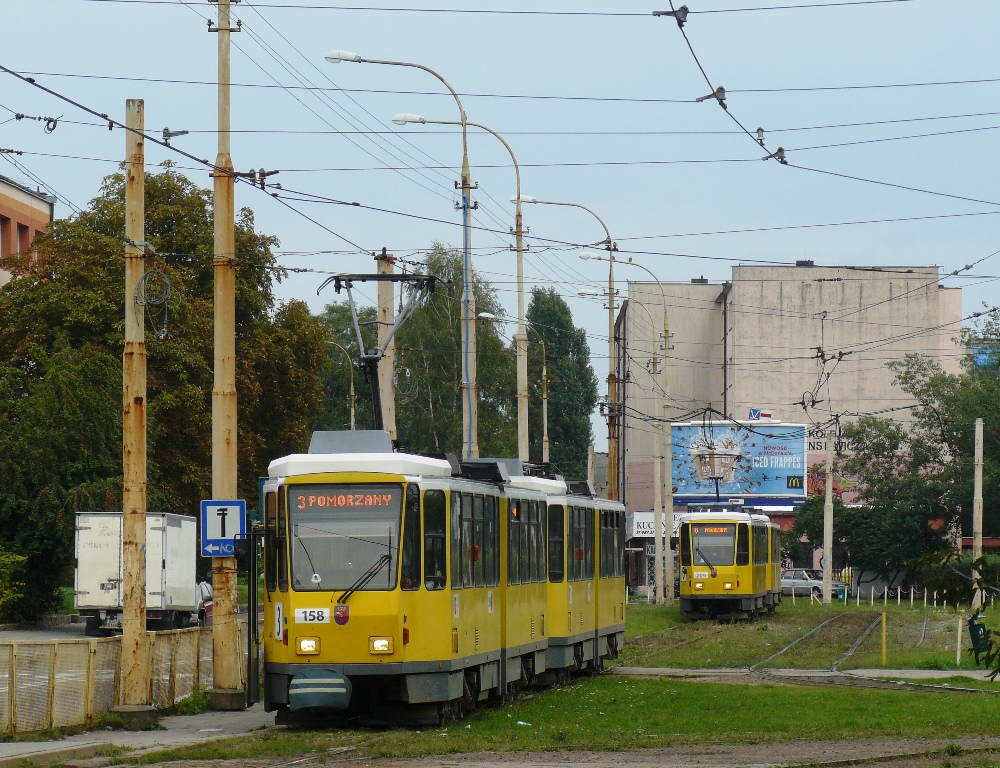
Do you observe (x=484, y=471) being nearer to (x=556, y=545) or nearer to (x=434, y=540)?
(x=434, y=540)

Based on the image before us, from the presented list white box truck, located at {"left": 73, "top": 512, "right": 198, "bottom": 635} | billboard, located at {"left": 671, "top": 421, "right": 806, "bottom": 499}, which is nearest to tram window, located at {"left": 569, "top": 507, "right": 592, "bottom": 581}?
white box truck, located at {"left": 73, "top": 512, "right": 198, "bottom": 635}

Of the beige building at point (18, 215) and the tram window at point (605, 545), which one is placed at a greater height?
the beige building at point (18, 215)

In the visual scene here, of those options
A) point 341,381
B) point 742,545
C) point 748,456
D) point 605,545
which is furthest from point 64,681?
point 341,381

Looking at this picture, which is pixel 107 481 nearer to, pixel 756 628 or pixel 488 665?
pixel 756 628

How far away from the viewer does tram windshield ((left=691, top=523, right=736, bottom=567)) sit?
1791 inches

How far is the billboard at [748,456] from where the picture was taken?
3051 inches

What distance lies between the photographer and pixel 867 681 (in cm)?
2645

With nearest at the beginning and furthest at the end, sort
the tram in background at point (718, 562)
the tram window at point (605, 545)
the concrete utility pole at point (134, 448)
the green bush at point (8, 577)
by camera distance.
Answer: the concrete utility pole at point (134, 448) < the tram window at point (605, 545) < the green bush at point (8, 577) < the tram in background at point (718, 562)

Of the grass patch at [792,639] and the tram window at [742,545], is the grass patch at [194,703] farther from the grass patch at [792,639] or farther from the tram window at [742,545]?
the tram window at [742,545]

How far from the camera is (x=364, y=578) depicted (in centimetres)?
1706

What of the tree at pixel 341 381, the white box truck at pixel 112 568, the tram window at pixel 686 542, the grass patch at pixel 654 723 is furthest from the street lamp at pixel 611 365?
the tree at pixel 341 381

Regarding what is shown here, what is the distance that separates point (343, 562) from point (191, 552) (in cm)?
2411

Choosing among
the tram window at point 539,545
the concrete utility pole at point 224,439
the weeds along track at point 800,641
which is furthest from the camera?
the weeds along track at point 800,641

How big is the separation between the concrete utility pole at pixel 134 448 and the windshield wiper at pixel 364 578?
6.81 ft
